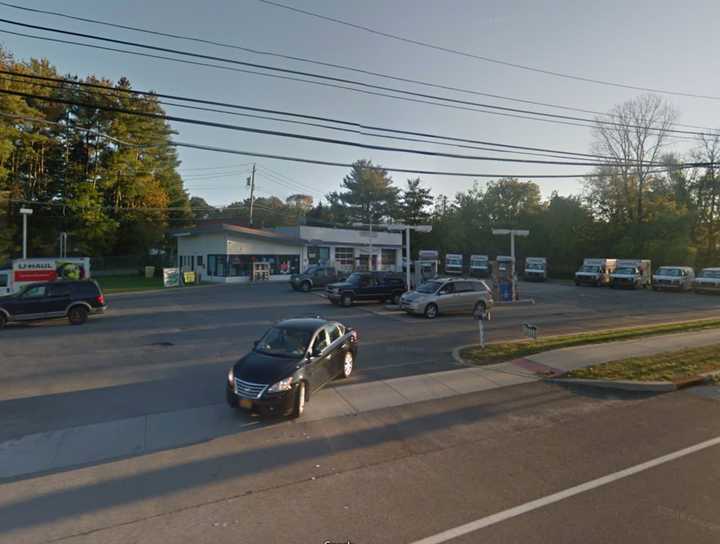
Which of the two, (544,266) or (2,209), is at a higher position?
(2,209)

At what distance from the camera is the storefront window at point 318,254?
46094 mm

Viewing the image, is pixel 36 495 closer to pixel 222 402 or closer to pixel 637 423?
pixel 222 402

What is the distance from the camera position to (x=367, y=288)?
25062 mm

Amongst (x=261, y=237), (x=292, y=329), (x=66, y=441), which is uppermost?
(x=261, y=237)

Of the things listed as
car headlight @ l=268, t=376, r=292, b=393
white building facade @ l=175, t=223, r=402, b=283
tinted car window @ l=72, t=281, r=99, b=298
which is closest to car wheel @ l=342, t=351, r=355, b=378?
car headlight @ l=268, t=376, r=292, b=393

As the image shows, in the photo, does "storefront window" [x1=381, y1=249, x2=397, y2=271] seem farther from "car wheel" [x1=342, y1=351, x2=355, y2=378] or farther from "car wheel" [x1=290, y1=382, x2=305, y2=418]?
"car wheel" [x1=290, y1=382, x2=305, y2=418]

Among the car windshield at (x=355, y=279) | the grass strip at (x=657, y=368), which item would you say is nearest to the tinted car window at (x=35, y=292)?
the car windshield at (x=355, y=279)

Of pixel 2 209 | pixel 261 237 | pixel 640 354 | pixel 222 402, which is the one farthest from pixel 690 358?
pixel 2 209

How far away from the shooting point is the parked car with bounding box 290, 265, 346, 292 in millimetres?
32812

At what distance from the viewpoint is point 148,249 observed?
5372 centimetres

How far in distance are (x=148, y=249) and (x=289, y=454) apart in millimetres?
52823

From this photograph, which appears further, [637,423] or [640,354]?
[640,354]

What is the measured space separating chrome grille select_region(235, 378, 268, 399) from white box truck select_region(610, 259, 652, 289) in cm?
4067

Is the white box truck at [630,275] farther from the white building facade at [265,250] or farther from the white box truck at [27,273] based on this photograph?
the white box truck at [27,273]
